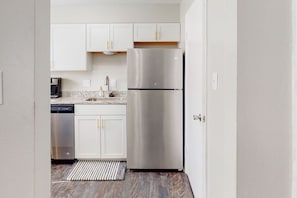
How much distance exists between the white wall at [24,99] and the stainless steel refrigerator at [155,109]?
2.20 metres

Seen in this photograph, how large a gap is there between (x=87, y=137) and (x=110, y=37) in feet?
4.77

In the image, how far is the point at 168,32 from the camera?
391 centimetres

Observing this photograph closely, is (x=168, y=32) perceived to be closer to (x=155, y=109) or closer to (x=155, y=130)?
(x=155, y=109)

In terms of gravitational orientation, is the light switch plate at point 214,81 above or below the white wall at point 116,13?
below

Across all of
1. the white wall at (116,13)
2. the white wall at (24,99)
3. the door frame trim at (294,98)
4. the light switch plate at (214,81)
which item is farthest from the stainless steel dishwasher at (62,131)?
the door frame trim at (294,98)

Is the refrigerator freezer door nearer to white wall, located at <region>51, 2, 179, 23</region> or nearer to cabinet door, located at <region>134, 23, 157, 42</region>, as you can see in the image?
cabinet door, located at <region>134, 23, 157, 42</region>

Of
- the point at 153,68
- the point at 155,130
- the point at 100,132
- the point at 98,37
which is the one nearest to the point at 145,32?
the point at 98,37

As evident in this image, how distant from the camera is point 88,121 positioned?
367 centimetres

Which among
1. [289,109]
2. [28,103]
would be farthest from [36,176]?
[289,109]

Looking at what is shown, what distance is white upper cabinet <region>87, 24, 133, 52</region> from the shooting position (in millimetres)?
3896

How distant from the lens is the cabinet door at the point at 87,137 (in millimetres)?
3672

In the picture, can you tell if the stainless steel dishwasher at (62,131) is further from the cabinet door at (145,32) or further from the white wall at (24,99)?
the white wall at (24,99)

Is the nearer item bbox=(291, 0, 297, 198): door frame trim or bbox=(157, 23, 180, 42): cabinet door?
bbox=(291, 0, 297, 198): door frame trim

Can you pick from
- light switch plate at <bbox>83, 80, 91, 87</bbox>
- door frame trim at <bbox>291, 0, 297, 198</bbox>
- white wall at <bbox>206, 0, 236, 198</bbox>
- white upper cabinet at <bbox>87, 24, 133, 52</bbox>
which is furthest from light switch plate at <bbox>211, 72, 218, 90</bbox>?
light switch plate at <bbox>83, 80, 91, 87</bbox>
